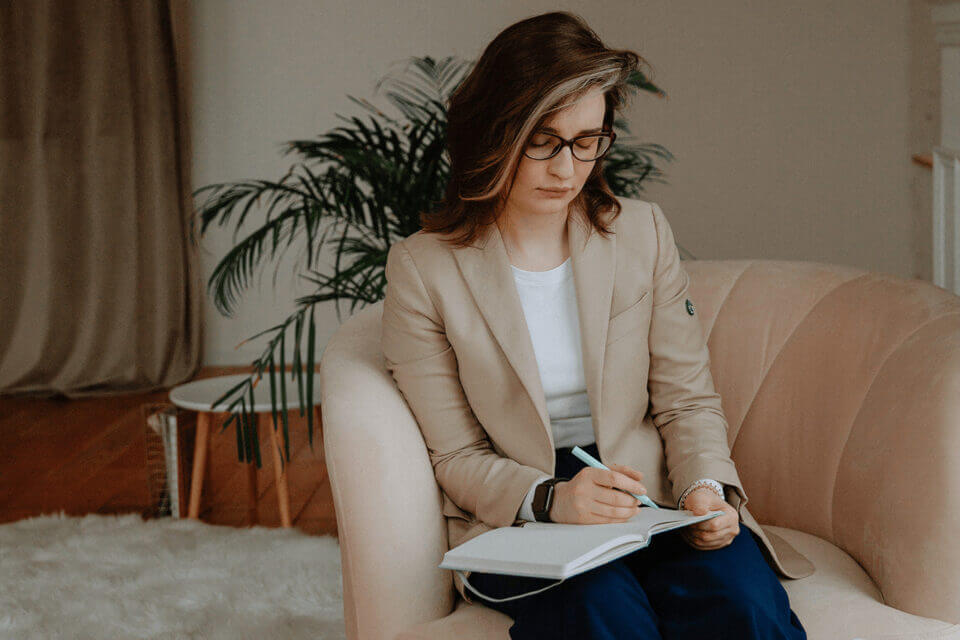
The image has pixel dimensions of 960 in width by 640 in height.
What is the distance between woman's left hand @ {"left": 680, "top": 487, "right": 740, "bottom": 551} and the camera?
3.89 ft

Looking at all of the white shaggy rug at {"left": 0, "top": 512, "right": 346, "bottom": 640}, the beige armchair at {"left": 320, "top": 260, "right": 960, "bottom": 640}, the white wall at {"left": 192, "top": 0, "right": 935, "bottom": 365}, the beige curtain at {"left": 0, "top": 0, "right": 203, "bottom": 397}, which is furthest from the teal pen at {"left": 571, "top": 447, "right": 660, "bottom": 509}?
the beige curtain at {"left": 0, "top": 0, "right": 203, "bottom": 397}

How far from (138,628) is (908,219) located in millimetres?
3327

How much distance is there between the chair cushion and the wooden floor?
1499mm

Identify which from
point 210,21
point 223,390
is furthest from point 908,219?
point 210,21

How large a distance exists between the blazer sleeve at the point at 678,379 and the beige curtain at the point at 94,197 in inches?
131

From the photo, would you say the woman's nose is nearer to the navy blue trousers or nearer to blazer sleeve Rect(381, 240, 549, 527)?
blazer sleeve Rect(381, 240, 549, 527)

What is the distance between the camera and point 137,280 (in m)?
4.38

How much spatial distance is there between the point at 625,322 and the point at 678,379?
12cm

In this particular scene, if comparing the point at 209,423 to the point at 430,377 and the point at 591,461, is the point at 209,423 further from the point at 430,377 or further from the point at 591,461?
the point at 591,461

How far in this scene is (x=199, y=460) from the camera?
2615 mm

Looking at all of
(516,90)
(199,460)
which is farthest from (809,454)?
(199,460)

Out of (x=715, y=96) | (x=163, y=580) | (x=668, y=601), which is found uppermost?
(x=715, y=96)

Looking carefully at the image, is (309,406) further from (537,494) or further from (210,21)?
(210,21)

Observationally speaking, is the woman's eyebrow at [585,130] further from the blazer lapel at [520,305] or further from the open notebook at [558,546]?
the open notebook at [558,546]
